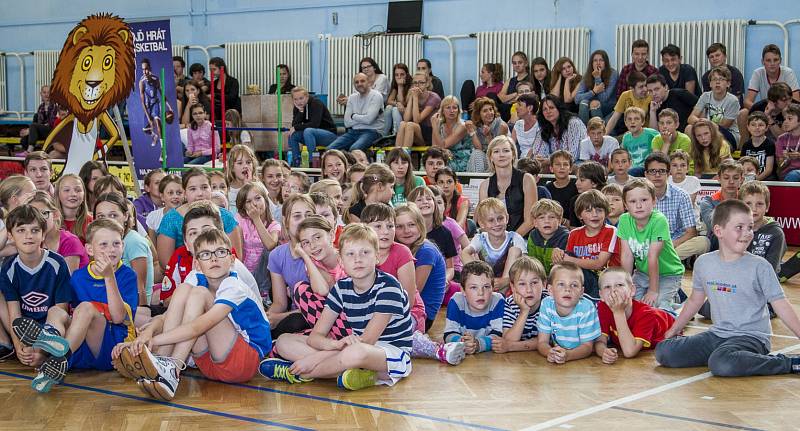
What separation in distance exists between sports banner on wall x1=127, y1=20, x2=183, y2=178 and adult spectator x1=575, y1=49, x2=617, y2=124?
4429 millimetres

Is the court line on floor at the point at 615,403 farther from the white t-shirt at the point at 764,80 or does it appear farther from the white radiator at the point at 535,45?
the white radiator at the point at 535,45

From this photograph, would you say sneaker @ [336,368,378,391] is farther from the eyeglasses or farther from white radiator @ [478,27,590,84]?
white radiator @ [478,27,590,84]

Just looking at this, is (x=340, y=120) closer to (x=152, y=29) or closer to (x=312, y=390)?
(x=152, y=29)

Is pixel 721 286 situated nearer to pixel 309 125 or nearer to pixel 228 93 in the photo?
pixel 309 125

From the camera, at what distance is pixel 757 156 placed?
8.83 m

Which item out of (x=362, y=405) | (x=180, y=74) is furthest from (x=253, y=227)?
(x=180, y=74)

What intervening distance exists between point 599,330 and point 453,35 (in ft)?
27.4

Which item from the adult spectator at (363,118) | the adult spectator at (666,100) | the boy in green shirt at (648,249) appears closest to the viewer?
the boy in green shirt at (648,249)

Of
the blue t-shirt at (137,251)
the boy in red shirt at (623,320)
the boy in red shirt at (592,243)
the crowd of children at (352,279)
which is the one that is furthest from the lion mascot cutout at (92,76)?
the boy in red shirt at (623,320)

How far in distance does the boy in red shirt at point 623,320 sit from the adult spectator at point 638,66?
580cm

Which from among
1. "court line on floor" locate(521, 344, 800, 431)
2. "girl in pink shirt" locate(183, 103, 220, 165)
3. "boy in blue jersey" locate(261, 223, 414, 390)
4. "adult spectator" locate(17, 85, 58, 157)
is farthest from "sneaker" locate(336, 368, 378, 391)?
"adult spectator" locate(17, 85, 58, 157)

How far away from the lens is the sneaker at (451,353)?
4.84 meters

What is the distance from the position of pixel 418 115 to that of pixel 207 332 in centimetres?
680

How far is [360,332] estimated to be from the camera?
14.9ft
